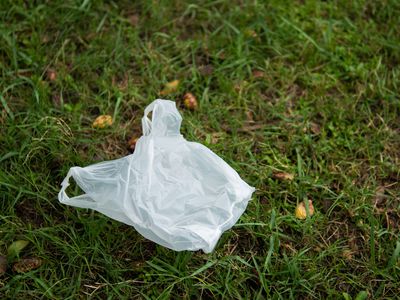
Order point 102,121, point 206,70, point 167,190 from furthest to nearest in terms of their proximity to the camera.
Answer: point 206,70 → point 102,121 → point 167,190

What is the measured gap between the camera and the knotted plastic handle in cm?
209

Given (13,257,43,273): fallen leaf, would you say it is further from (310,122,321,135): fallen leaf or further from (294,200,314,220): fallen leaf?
(310,122,321,135): fallen leaf

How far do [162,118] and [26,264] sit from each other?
79cm

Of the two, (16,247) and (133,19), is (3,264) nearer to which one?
(16,247)

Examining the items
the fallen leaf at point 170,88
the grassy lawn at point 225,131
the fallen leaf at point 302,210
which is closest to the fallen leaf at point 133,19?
the grassy lawn at point 225,131

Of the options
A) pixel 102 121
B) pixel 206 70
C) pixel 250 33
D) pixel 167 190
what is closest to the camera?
pixel 167 190

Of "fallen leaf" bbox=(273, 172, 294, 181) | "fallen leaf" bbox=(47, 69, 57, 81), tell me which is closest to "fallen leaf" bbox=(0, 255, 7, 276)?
"fallen leaf" bbox=(47, 69, 57, 81)

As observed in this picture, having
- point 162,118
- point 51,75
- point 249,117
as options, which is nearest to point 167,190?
point 162,118

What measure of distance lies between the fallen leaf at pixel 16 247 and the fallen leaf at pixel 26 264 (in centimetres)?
4

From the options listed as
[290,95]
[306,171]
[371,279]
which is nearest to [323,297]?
[371,279]

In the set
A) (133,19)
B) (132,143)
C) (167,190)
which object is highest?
(133,19)

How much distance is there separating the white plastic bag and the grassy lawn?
215 millimetres

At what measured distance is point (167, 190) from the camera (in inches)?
79.6

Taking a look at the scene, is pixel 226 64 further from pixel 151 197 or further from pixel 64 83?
pixel 151 197
